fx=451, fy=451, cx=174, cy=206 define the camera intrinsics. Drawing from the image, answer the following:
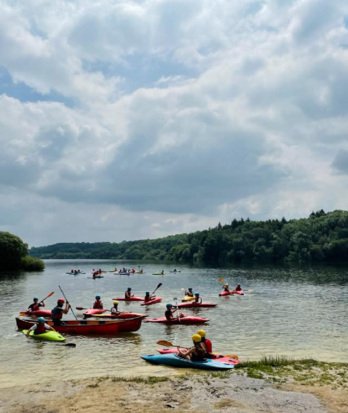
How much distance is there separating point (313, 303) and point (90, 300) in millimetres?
20924

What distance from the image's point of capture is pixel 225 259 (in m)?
136

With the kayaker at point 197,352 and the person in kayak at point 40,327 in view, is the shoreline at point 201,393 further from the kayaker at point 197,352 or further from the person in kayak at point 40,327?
the person in kayak at point 40,327

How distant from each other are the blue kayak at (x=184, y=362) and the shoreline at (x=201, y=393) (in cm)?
65

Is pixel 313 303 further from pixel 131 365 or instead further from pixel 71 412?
pixel 71 412

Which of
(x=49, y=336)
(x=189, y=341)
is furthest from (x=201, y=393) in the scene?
(x=49, y=336)

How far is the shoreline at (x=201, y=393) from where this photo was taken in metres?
11.7

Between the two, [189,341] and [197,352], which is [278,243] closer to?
[189,341]

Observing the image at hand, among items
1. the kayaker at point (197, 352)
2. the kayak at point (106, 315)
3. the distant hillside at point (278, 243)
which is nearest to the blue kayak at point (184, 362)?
the kayaker at point (197, 352)

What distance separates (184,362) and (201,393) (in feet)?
12.8

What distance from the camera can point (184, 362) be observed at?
54.9 feet

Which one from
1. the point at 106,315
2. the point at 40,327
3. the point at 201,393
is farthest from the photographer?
the point at 106,315

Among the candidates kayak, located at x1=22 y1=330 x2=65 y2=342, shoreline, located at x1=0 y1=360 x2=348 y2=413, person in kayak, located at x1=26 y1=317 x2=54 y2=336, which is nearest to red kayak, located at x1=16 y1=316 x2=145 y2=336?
person in kayak, located at x1=26 y1=317 x2=54 y2=336

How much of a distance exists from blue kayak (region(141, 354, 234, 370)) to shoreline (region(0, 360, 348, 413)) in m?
0.65

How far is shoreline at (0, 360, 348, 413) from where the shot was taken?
11.7m
